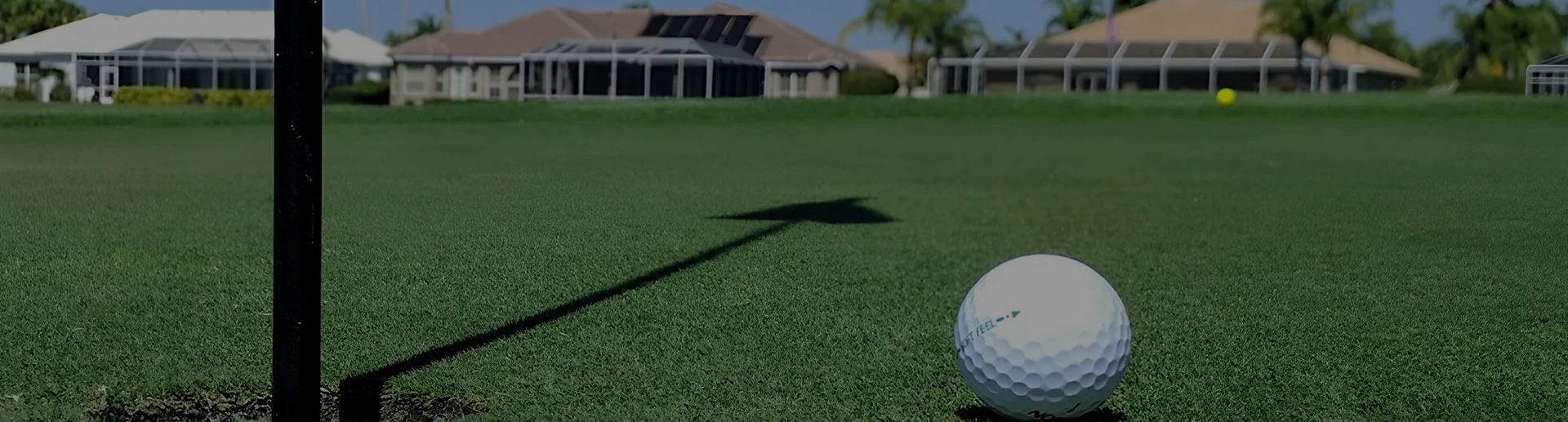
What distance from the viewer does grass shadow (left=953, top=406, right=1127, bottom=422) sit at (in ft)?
14.1

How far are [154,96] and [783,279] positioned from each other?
1319 cm

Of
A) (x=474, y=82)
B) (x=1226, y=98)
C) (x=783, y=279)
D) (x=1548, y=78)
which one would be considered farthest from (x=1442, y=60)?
(x=783, y=279)

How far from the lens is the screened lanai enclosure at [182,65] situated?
22.4 feet

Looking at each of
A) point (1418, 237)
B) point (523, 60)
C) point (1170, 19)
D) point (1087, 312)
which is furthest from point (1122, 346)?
point (1170, 19)

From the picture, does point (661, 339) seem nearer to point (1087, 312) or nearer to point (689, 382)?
point (689, 382)

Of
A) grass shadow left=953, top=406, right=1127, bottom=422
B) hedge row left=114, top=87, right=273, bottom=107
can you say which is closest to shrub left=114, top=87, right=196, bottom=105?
hedge row left=114, top=87, right=273, bottom=107

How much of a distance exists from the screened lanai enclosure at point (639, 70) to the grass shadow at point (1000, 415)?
1160 cm

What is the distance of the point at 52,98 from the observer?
1617cm

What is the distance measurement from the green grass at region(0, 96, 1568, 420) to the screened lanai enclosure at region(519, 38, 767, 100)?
139 inches

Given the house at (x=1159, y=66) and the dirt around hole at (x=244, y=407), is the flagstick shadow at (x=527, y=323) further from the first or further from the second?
the house at (x=1159, y=66)

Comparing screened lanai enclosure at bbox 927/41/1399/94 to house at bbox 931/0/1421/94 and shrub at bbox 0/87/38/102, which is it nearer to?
house at bbox 931/0/1421/94

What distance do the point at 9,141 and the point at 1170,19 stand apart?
4571 centimetres

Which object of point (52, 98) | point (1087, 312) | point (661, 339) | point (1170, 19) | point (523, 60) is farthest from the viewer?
point (1170, 19)

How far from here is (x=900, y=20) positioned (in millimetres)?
39750
